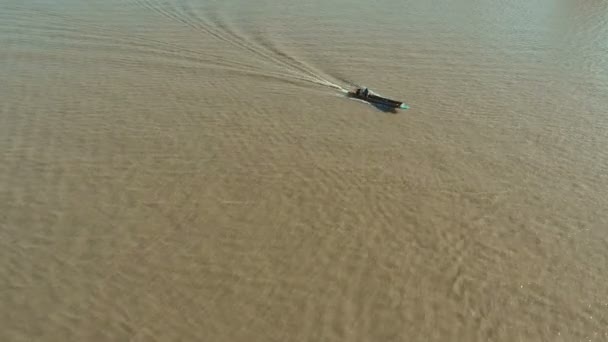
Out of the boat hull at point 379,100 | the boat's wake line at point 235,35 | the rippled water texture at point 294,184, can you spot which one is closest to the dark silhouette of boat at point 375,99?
the boat hull at point 379,100

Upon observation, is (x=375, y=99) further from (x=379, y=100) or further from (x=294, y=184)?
(x=294, y=184)

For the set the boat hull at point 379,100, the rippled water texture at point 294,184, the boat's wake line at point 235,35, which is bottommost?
the rippled water texture at point 294,184

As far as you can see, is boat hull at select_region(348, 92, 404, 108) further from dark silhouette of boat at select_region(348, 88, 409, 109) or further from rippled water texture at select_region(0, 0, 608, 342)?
rippled water texture at select_region(0, 0, 608, 342)

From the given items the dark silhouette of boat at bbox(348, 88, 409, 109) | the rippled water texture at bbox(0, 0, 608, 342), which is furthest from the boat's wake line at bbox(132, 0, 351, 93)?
the dark silhouette of boat at bbox(348, 88, 409, 109)

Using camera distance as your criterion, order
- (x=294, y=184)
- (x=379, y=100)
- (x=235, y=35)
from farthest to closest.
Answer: (x=235, y=35)
(x=379, y=100)
(x=294, y=184)

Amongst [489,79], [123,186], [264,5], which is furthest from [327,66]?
[123,186]

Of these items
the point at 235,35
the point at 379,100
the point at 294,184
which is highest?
the point at 235,35

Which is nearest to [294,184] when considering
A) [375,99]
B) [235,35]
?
[375,99]

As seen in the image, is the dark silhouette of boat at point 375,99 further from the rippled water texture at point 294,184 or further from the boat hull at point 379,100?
the rippled water texture at point 294,184
